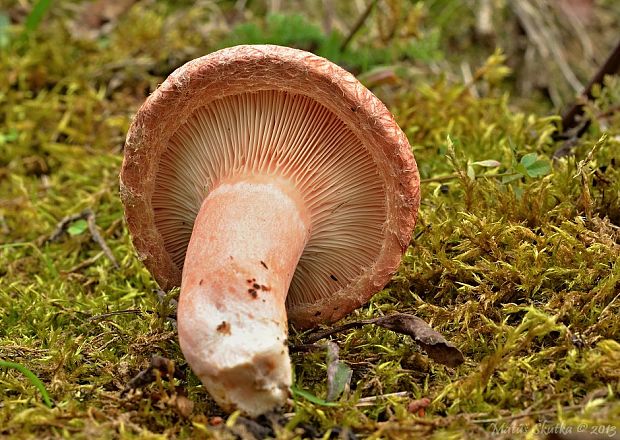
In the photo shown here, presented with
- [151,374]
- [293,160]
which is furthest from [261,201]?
[151,374]

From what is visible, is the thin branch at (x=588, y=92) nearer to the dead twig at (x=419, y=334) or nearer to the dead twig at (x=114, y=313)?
the dead twig at (x=419, y=334)

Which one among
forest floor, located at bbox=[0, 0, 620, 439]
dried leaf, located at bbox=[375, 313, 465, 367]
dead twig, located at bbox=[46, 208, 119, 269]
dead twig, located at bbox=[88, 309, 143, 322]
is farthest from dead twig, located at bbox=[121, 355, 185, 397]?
dead twig, located at bbox=[46, 208, 119, 269]

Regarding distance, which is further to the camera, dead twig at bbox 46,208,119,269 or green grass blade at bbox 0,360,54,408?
dead twig at bbox 46,208,119,269

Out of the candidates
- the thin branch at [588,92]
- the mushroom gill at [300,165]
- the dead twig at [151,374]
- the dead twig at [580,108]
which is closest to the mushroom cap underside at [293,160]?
the mushroom gill at [300,165]

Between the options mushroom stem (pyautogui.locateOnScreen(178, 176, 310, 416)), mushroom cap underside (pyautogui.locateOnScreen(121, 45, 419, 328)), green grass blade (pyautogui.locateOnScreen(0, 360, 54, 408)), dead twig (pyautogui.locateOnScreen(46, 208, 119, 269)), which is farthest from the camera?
dead twig (pyautogui.locateOnScreen(46, 208, 119, 269))

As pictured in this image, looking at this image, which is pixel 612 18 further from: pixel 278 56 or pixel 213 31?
pixel 278 56

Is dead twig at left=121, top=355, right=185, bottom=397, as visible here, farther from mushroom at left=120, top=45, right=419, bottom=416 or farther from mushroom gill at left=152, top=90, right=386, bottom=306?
mushroom gill at left=152, top=90, right=386, bottom=306

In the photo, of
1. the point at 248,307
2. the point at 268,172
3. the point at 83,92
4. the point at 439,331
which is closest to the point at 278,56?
the point at 268,172
